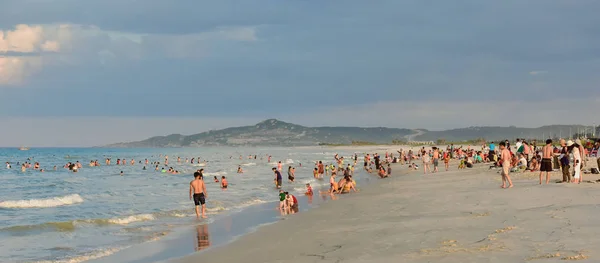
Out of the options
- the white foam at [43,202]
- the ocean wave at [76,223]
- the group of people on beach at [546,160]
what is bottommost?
the white foam at [43,202]

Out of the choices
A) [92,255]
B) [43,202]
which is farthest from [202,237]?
[43,202]

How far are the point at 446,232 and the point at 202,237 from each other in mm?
7210

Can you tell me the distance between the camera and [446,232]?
37.1ft

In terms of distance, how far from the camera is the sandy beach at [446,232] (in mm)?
9016

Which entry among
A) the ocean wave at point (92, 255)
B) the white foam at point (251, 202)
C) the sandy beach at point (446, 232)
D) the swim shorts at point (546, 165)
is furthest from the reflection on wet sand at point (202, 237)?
the swim shorts at point (546, 165)

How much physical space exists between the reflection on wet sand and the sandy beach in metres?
0.69

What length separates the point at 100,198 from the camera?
3052 cm

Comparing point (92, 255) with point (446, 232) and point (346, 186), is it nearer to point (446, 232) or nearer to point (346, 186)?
point (446, 232)

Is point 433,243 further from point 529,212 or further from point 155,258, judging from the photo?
point 155,258

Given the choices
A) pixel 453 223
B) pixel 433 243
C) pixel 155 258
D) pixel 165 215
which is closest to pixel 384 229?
pixel 453 223

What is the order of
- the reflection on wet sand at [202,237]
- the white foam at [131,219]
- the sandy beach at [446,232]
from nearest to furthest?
the sandy beach at [446,232] < the reflection on wet sand at [202,237] < the white foam at [131,219]

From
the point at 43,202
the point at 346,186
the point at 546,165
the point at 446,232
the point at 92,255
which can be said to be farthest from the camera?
the point at 346,186

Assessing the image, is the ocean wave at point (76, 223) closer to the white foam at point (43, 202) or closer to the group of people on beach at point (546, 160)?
the white foam at point (43, 202)

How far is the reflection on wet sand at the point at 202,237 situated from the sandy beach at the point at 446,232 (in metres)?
0.69
